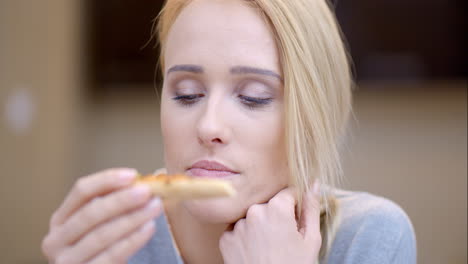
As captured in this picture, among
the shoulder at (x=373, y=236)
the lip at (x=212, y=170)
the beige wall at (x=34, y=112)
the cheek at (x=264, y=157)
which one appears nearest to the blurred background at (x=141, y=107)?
the beige wall at (x=34, y=112)

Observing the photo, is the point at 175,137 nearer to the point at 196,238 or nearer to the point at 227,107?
the point at 227,107

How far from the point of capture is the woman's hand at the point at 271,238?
90 cm

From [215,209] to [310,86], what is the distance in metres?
0.30

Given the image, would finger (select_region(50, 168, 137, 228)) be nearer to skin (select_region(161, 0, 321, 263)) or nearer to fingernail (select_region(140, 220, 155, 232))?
fingernail (select_region(140, 220, 155, 232))

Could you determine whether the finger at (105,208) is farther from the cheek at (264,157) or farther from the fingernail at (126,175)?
the cheek at (264,157)

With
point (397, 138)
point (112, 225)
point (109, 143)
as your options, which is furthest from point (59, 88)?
point (112, 225)

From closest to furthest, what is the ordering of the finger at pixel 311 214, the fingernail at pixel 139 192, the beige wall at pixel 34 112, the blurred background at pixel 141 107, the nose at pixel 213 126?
the fingernail at pixel 139 192
the nose at pixel 213 126
the finger at pixel 311 214
the blurred background at pixel 141 107
the beige wall at pixel 34 112

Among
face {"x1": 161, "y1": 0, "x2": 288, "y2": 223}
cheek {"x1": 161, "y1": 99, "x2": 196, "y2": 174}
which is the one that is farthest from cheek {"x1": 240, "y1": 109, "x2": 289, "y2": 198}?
cheek {"x1": 161, "y1": 99, "x2": 196, "y2": 174}

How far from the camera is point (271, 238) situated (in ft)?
2.99

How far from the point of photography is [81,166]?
3.20 m

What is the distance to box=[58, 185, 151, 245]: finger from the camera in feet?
2.32

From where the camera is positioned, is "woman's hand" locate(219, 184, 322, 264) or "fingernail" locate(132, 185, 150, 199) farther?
"woman's hand" locate(219, 184, 322, 264)

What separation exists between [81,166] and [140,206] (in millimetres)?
2608

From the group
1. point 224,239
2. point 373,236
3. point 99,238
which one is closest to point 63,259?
point 99,238
